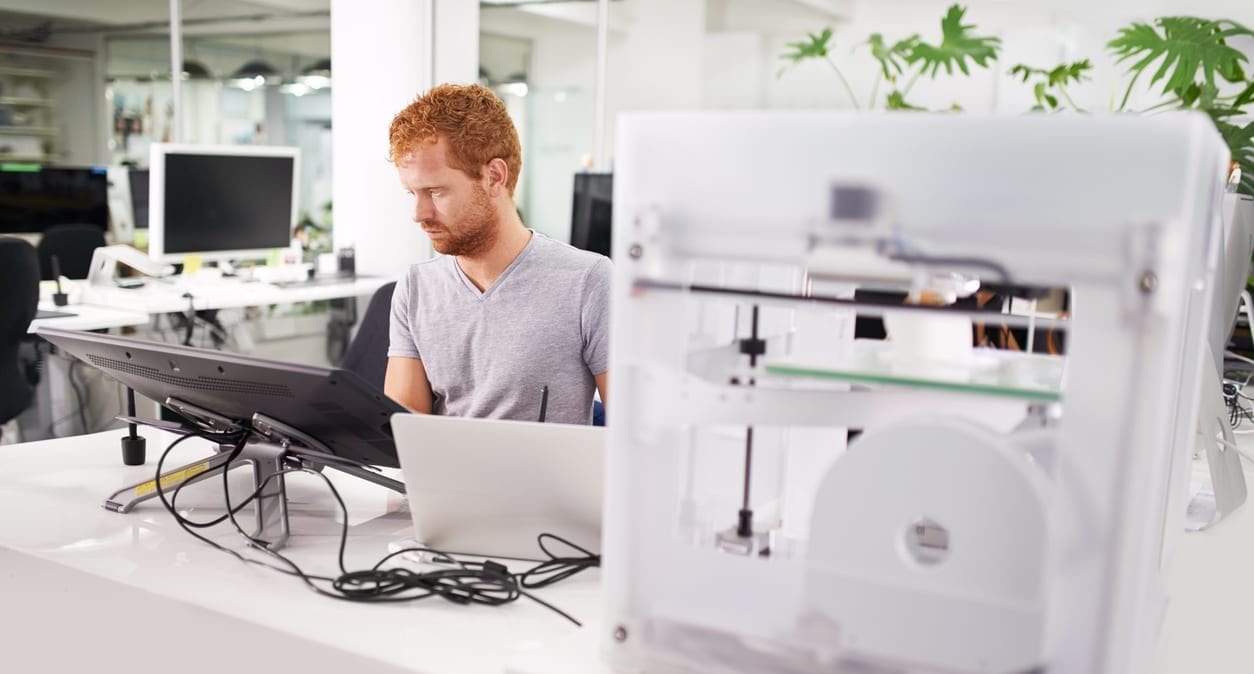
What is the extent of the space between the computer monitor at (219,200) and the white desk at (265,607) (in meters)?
2.58

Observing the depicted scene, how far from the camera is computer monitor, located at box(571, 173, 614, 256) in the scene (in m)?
3.65

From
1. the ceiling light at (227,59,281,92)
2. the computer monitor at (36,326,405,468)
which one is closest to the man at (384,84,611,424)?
the computer monitor at (36,326,405,468)

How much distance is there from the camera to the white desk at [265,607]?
3.08 ft

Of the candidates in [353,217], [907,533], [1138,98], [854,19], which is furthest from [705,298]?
[854,19]

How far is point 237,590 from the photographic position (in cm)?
107

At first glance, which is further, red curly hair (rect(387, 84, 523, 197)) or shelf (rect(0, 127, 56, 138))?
shelf (rect(0, 127, 56, 138))

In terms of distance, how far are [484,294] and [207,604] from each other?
887 millimetres

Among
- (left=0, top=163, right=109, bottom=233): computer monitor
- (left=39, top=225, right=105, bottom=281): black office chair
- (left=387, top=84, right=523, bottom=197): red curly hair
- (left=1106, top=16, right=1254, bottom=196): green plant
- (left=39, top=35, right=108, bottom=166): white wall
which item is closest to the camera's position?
(left=387, top=84, right=523, bottom=197): red curly hair

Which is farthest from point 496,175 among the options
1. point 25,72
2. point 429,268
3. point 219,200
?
point 25,72

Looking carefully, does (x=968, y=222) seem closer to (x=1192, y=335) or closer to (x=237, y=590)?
(x=1192, y=335)

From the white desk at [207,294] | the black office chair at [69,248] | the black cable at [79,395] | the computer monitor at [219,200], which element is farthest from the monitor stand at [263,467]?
the black office chair at [69,248]


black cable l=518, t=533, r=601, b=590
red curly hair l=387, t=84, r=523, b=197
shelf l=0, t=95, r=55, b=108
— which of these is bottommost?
black cable l=518, t=533, r=601, b=590

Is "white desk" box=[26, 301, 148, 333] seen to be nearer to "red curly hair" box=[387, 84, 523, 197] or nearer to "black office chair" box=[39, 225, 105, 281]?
"black office chair" box=[39, 225, 105, 281]

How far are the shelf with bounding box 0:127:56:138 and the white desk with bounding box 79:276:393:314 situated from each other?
514cm
